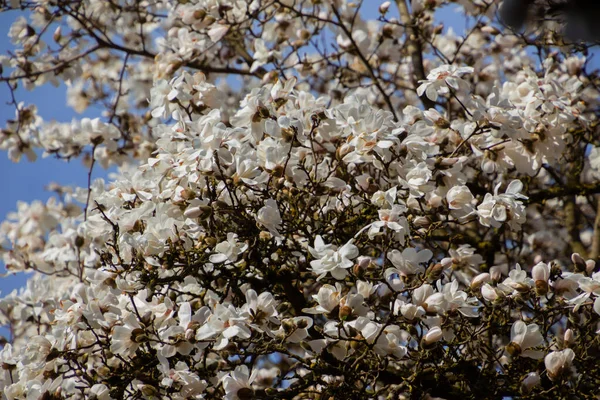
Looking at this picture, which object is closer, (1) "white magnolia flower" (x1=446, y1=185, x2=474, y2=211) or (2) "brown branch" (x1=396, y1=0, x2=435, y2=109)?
(1) "white magnolia flower" (x1=446, y1=185, x2=474, y2=211)

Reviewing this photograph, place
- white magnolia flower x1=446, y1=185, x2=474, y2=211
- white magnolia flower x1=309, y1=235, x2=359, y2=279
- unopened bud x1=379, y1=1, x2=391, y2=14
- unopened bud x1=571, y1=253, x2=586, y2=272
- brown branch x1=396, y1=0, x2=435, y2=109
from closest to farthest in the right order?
white magnolia flower x1=309, y1=235, x2=359, y2=279, unopened bud x1=571, y1=253, x2=586, y2=272, white magnolia flower x1=446, y1=185, x2=474, y2=211, unopened bud x1=379, y1=1, x2=391, y2=14, brown branch x1=396, y1=0, x2=435, y2=109

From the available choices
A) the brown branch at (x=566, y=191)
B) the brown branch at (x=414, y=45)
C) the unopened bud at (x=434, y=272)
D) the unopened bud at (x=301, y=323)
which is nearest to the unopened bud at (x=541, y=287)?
the unopened bud at (x=434, y=272)

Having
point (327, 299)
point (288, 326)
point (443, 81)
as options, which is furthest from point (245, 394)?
point (443, 81)

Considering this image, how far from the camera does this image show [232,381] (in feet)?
5.49

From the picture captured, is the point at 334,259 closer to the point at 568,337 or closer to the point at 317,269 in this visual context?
the point at 317,269

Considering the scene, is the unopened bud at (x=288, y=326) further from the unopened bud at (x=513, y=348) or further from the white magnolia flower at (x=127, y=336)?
the unopened bud at (x=513, y=348)

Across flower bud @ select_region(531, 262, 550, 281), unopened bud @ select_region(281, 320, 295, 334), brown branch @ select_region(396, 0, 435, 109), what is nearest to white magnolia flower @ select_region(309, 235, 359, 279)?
unopened bud @ select_region(281, 320, 295, 334)

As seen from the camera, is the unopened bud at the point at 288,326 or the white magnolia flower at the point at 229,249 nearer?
the unopened bud at the point at 288,326

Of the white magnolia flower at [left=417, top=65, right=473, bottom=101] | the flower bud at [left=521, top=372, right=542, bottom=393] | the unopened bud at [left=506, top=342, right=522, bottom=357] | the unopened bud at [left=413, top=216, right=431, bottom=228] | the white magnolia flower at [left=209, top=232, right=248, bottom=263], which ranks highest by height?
the white magnolia flower at [left=417, top=65, right=473, bottom=101]

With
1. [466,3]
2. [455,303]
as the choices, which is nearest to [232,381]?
[455,303]

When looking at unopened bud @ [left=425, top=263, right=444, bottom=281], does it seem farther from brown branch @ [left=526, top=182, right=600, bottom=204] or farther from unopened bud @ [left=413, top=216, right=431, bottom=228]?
brown branch @ [left=526, top=182, right=600, bottom=204]

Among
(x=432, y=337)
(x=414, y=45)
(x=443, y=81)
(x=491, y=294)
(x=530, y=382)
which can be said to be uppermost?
(x=414, y=45)

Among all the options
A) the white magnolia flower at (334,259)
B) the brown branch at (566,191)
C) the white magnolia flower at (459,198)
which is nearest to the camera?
the white magnolia flower at (334,259)

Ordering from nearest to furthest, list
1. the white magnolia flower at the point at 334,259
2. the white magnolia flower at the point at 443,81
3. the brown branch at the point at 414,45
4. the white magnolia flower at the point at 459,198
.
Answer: the white magnolia flower at the point at 334,259 < the white magnolia flower at the point at 459,198 < the white magnolia flower at the point at 443,81 < the brown branch at the point at 414,45
